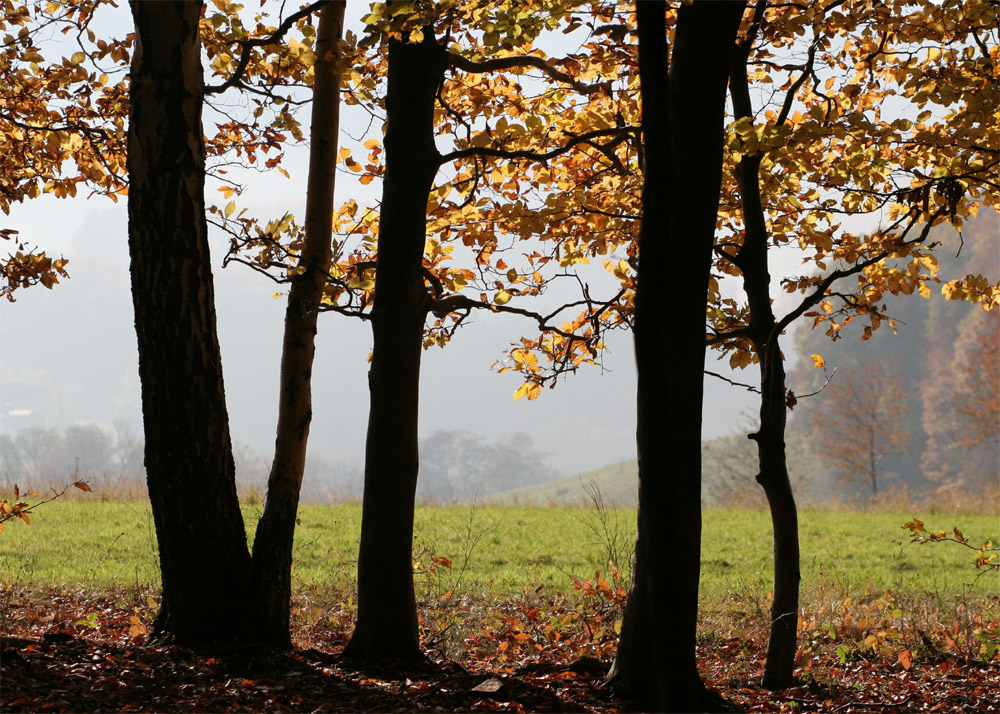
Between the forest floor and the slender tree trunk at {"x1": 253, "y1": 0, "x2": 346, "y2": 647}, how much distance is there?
42cm

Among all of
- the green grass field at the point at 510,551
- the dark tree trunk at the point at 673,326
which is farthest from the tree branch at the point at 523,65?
the green grass field at the point at 510,551

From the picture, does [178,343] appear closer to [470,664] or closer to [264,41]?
[264,41]

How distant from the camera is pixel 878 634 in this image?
5742 mm

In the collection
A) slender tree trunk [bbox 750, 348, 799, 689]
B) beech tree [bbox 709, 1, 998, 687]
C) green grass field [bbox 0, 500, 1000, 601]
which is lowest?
green grass field [bbox 0, 500, 1000, 601]

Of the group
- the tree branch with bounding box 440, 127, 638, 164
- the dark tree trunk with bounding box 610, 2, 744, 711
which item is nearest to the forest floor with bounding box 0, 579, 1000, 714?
the dark tree trunk with bounding box 610, 2, 744, 711

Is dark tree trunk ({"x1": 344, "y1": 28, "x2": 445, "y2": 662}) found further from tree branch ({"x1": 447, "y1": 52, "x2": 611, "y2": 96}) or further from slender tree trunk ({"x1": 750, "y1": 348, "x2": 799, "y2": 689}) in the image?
slender tree trunk ({"x1": 750, "y1": 348, "x2": 799, "y2": 689})

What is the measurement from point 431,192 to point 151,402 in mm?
2266

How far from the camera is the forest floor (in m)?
3.75

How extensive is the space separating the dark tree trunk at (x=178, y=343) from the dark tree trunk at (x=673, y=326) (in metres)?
2.41

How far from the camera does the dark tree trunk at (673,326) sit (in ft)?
9.35

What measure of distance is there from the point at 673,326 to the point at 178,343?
275cm

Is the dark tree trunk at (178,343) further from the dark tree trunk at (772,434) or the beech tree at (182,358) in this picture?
the dark tree trunk at (772,434)

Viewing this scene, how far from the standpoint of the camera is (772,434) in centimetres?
470

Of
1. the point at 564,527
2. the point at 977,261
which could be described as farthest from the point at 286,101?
the point at 977,261
